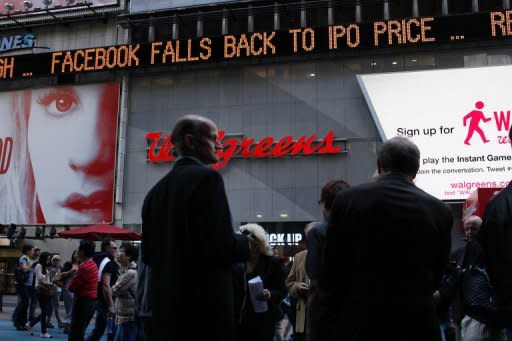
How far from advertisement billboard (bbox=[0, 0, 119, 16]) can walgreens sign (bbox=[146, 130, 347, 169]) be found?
7743 mm

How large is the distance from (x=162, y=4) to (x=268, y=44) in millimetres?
5712

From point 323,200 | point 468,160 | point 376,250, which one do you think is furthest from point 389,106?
point 376,250

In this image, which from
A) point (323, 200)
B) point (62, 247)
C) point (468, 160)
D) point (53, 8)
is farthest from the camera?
point (53, 8)

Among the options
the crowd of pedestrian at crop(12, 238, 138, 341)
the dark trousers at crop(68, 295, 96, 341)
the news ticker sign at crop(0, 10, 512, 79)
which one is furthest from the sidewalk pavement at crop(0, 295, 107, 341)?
the news ticker sign at crop(0, 10, 512, 79)

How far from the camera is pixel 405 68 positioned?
23375 millimetres

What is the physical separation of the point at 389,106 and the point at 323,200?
18.6 m

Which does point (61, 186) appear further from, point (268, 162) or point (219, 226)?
point (219, 226)

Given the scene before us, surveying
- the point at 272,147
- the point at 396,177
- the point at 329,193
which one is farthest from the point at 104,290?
the point at 272,147

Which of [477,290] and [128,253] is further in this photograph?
[128,253]

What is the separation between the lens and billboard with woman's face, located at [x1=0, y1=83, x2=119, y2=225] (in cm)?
2594

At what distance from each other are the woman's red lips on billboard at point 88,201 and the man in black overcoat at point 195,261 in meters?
23.2

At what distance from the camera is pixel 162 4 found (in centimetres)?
2609

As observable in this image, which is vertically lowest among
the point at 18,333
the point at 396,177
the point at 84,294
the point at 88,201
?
the point at 18,333

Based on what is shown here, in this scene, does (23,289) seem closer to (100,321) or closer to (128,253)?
(100,321)
